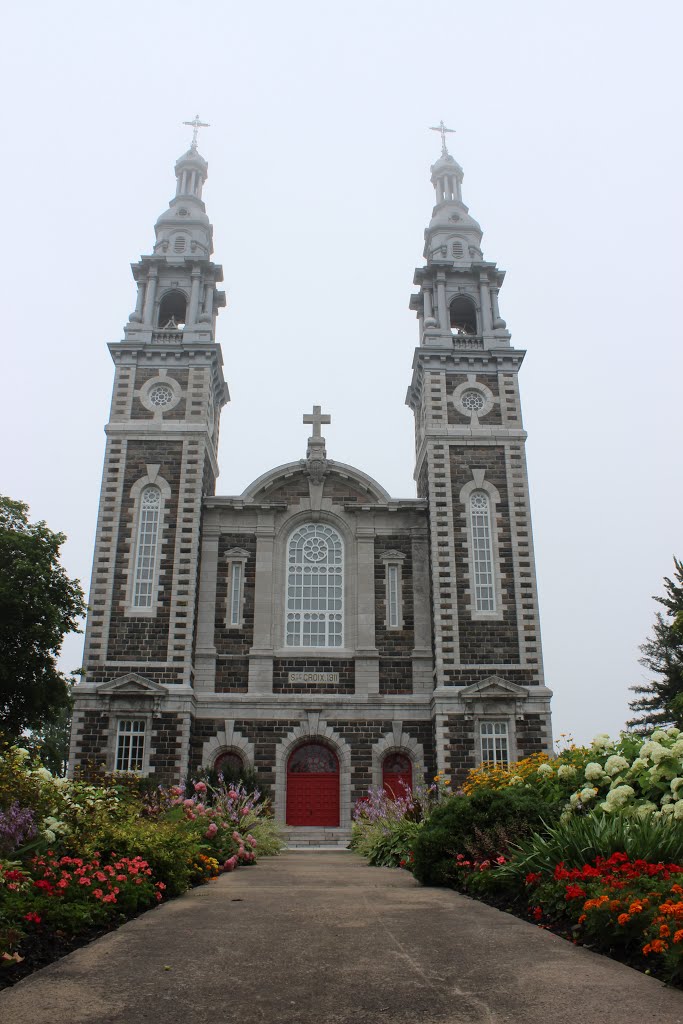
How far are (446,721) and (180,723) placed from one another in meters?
8.11

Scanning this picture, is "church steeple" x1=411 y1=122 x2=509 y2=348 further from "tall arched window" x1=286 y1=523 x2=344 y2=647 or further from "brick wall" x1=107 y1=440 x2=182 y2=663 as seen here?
"brick wall" x1=107 y1=440 x2=182 y2=663

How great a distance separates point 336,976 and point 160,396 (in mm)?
26459

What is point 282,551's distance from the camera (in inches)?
1139

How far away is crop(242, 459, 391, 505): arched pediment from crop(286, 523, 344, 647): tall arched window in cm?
136

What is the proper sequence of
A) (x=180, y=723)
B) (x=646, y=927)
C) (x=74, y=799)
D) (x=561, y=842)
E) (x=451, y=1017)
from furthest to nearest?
(x=180, y=723) → (x=74, y=799) → (x=561, y=842) → (x=646, y=927) → (x=451, y=1017)

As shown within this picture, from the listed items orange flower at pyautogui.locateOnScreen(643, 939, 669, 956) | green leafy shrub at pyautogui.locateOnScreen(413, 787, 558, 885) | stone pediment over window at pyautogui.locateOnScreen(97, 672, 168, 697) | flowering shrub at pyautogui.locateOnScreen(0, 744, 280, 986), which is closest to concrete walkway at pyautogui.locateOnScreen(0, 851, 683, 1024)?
orange flower at pyautogui.locateOnScreen(643, 939, 669, 956)

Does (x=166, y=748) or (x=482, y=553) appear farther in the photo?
(x=482, y=553)

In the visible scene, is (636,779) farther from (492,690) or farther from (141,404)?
(141,404)

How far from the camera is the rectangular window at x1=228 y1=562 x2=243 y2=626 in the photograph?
27.8 m

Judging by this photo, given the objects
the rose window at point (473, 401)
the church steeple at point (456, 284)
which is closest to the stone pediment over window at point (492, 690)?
the rose window at point (473, 401)

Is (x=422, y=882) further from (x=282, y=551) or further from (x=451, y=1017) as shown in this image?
(x=282, y=551)

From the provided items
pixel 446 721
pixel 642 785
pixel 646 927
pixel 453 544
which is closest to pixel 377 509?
pixel 453 544

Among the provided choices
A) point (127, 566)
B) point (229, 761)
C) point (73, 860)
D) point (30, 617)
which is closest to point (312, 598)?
point (229, 761)

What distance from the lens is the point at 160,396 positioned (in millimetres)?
30156
